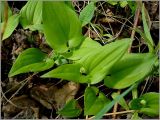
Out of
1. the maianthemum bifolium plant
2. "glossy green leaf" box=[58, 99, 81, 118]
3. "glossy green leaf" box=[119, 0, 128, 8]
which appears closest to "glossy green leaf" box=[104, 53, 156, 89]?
the maianthemum bifolium plant

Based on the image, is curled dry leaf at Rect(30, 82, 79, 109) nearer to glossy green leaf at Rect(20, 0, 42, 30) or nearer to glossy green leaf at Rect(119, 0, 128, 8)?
glossy green leaf at Rect(20, 0, 42, 30)

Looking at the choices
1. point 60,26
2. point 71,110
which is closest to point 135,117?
point 71,110

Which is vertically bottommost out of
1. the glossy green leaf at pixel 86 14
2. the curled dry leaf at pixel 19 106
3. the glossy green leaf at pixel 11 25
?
the curled dry leaf at pixel 19 106

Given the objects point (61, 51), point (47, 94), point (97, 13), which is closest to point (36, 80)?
point (47, 94)

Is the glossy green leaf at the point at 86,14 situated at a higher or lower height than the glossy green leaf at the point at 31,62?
higher

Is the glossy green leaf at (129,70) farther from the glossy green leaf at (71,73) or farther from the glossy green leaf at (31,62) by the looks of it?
the glossy green leaf at (31,62)

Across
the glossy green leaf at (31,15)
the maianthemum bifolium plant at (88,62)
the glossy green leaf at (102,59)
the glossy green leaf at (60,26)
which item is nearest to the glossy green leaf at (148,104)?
the maianthemum bifolium plant at (88,62)

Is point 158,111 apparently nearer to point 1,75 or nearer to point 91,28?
point 91,28
